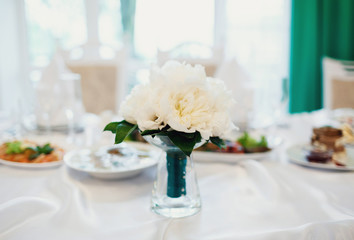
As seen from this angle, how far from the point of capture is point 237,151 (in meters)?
1.23

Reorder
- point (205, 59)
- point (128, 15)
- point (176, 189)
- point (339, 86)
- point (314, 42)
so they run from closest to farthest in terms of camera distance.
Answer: point (176, 189), point (205, 59), point (339, 86), point (314, 42), point (128, 15)

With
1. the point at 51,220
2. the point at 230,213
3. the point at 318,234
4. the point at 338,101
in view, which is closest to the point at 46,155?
the point at 51,220

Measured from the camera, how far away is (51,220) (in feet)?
2.62

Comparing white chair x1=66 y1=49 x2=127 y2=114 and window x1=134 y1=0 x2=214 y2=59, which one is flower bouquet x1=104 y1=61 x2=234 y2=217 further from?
window x1=134 y1=0 x2=214 y2=59

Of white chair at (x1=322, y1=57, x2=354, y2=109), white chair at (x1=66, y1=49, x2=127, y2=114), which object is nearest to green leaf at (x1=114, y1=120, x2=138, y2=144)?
white chair at (x1=66, y1=49, x2=127, y2=114)

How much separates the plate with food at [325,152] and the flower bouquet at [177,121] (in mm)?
487

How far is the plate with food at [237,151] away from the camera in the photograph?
1.19 m

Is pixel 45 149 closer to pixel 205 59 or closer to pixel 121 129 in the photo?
pixel 121 129

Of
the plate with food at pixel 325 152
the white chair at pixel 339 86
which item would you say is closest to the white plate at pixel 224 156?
the plate with food at pixel 325 152

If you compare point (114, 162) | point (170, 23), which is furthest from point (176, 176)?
point (170, 23)

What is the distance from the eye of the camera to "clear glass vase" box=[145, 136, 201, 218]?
829 millimetres

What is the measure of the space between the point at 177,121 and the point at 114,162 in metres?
0.41

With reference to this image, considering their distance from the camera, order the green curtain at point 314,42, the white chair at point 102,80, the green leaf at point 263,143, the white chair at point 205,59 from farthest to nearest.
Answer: the green curtain at point 314,42 < the white chair at point 102,80 < the white chair at point 205,59 < the green leaf at point 263,143

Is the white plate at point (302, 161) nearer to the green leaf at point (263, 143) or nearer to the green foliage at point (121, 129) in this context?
the green leaf at point (263, 143)
